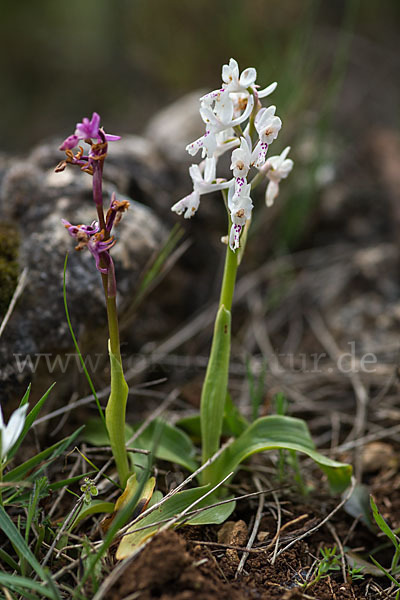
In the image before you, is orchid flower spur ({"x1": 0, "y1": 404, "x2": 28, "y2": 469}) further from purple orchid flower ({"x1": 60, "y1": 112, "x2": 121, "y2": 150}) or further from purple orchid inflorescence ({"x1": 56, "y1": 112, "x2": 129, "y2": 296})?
purple orchid flower ({"x1": 60, "y1": 112, "x2": 121, "y2": 150})

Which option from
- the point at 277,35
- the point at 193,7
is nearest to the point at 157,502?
the point at 277,35

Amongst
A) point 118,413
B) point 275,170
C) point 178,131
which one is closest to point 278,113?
point 178,131

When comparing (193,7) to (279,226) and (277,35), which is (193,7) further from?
(279,226)

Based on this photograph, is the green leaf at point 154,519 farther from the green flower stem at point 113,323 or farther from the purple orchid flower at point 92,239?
the purple orchid flower at point 92,239

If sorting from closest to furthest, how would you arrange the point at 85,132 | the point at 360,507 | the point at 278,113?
the point at 85,132, the point at 360,507, the point at 278,113

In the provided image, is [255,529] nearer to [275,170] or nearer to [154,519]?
[154,519]

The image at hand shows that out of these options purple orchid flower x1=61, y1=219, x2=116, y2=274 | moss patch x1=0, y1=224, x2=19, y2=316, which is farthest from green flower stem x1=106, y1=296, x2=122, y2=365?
moss patch x1=0, y1=224, x2=19, y2=316
